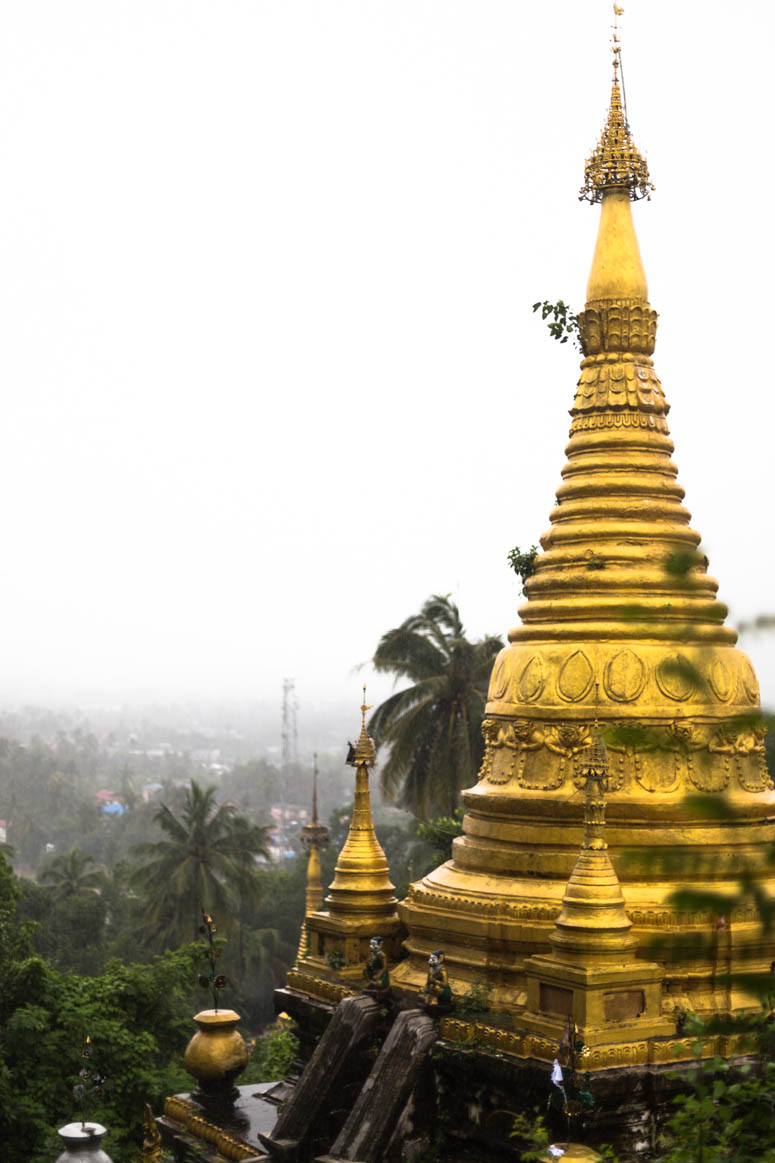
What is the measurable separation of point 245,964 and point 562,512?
2927 cm

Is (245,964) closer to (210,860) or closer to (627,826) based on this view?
(210,860)

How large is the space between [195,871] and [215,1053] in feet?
58.5

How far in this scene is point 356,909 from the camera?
56.6 ft

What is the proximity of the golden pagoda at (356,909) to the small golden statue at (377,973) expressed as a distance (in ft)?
1.94

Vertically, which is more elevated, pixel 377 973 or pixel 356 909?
pixel 356 909

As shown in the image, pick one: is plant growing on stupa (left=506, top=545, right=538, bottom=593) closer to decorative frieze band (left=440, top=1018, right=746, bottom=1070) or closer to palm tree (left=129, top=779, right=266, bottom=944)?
decorative frieze band (left=440, top=1018, right=746, bottom=1070)

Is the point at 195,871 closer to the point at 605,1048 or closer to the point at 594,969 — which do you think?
the point at 594,969

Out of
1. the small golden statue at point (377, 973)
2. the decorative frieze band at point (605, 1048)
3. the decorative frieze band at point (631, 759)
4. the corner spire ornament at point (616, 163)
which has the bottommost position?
the decorative frieze band at point (605, 1048)

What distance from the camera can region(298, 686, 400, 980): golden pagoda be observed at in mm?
17156

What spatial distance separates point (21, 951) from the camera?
2150cm

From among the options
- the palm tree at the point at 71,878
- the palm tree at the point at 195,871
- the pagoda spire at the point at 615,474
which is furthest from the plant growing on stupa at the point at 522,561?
the palm tree at the point at 71,878

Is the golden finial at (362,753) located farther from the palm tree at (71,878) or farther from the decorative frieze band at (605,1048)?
the palm tree at (71,878)

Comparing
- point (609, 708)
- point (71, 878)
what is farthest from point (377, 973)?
point (71, 878)

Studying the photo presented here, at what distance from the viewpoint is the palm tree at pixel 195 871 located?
34.6 m
